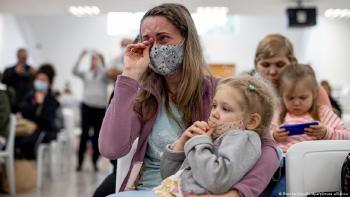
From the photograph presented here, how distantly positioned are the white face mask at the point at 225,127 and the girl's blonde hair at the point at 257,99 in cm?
4

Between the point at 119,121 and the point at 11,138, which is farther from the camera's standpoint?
the point at 11,138

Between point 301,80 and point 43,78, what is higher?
point 301,80

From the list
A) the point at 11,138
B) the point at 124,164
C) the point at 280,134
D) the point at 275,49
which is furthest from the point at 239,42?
the point at 124,164

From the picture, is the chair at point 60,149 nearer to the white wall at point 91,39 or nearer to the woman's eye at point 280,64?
the woman's eye at point 280,64

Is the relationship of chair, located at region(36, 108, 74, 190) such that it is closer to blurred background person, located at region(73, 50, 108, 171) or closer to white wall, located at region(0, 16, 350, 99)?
blurred background person, located at region(73, 50, 108, 171)

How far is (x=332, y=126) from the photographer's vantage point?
1.73 metres

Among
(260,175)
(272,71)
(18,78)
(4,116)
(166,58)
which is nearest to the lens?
(260,175)

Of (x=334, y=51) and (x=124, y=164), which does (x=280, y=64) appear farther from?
(x=334, y=51)

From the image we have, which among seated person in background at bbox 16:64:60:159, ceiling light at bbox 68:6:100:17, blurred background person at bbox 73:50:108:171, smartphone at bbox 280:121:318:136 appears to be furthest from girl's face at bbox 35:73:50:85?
smartphone at bbox 280:121:318:136

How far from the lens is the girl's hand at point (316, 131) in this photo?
152 cm

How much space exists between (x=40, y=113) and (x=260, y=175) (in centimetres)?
367

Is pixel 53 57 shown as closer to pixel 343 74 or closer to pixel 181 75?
pixel 343 74

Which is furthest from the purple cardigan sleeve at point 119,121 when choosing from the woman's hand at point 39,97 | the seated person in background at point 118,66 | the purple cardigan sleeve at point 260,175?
the woman's hand at point 39,97

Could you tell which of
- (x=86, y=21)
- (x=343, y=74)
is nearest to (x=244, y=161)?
(x=343, y=74)
